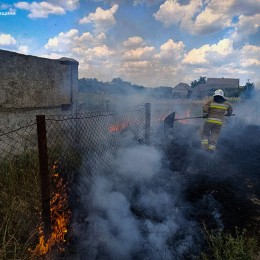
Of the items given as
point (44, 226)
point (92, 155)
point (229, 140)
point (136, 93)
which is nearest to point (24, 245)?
point (44, 226)

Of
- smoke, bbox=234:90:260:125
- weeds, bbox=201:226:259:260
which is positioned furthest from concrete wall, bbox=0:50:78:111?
smoke, bbox=234:90:260:125

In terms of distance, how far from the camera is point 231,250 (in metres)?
3.17

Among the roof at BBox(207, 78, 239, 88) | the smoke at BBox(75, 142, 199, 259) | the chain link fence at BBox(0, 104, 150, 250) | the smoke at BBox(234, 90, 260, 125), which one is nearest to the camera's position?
the smoke at BBox(75, 142, 199, 259)

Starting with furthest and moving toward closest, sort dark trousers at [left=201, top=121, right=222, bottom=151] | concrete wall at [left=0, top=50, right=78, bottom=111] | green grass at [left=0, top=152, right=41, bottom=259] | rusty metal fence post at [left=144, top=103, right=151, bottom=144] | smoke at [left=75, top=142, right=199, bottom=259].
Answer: dark trousers at [left=201, top=121, right=222, bottom=151] < rusty metal fence post at [left=144, top=103, right=151, bottom=144] < concrete wall at [left=0, top=50, right=78, bottom=111] < smoke at [left=75, top=142, right=199, bottom=259] < green grass at [left=0, top=152, right=41, bottom=259]

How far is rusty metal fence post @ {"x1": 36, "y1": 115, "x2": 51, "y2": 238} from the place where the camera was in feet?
9.97

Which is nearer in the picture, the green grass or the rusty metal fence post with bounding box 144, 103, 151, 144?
the green grass

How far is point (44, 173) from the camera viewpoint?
3.16 meters

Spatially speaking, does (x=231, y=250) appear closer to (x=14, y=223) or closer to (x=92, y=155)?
(x=14, y=223)

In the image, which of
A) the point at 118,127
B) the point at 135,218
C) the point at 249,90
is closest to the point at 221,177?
the point at 135,218

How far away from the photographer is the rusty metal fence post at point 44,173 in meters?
3.04

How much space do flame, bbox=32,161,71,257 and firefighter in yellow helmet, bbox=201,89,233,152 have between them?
16.1ft

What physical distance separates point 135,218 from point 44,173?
170 cm

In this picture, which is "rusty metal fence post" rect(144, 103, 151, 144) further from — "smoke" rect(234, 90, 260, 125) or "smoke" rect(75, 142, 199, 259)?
"smoke" rect(234, 90, 260, 125)

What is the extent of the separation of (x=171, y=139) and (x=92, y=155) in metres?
4.26
